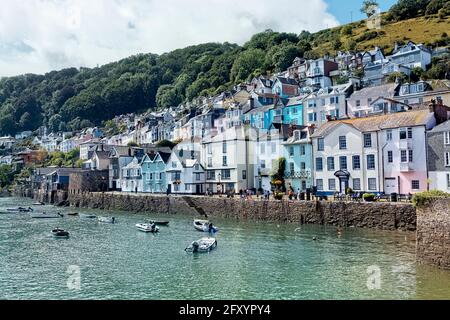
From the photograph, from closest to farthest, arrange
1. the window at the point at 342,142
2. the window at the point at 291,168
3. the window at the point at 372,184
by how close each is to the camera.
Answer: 1. the window at the point at 372,184
2. the window at the point at 342,142
3. the window at the point at 291,168

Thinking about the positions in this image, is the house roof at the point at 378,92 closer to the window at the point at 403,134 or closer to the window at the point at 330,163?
the window at the point at 330,163

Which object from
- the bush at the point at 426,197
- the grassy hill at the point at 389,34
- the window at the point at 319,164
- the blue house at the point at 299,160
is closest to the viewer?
the bush at the point at 426,197

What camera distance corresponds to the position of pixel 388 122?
151 ft

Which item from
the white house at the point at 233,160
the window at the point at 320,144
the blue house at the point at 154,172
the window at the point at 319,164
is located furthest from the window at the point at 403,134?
the blue house at the point at 154,172

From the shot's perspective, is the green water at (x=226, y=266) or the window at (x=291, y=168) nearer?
the green water at (x=226, y=266)

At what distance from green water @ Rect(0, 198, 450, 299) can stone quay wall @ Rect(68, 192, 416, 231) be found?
1.85 metres

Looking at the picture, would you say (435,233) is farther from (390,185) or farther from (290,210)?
(390,185)

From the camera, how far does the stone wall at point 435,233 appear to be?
70.6 ft

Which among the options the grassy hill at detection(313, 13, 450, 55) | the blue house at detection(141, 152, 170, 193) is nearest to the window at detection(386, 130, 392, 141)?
the blue house at detection(141, 152, 170, 193)

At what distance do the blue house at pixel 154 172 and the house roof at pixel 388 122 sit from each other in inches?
1192

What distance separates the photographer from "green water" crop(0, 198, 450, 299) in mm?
20547

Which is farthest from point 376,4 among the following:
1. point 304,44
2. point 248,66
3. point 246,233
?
point 246,233

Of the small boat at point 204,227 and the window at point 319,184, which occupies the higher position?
the window at point 319,184

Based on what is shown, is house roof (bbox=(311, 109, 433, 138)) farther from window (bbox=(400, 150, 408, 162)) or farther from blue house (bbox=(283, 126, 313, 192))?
blue house (bbox=(283, 126, 313, 192))
